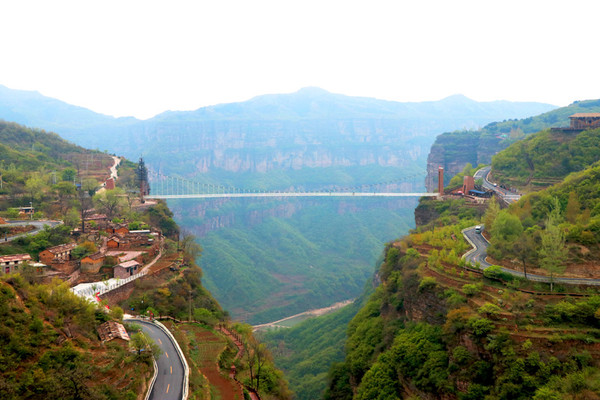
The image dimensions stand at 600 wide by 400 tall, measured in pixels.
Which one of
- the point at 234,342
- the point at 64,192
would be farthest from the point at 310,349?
the point at 64,192

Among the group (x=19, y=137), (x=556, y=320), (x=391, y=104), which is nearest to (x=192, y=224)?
(x=19, y=137)

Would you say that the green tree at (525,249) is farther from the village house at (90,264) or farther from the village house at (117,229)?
the village house at (117,229)

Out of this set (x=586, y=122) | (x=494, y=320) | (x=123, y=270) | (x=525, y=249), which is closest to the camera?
(x=494, y=320)

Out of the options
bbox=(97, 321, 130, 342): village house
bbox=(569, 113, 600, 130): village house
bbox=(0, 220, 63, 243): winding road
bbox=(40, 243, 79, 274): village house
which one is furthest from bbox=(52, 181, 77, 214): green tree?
bbox=(569, 113, 600, 130): village house

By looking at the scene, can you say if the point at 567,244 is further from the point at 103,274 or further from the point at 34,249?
the point at 34,249

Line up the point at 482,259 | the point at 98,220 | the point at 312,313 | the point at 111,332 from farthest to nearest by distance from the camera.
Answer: the point at 312,313 < the point at 98,220 < the point at 482,259 < the point at 111,332

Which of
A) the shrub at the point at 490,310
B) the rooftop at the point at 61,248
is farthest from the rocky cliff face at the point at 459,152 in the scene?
the shrub at the point at 490,310

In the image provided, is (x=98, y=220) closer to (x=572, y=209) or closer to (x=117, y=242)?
(x=117, y=242)

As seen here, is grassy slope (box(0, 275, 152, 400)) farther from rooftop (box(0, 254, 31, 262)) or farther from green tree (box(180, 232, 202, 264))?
green tree (box(180, 232, 202, 264))
